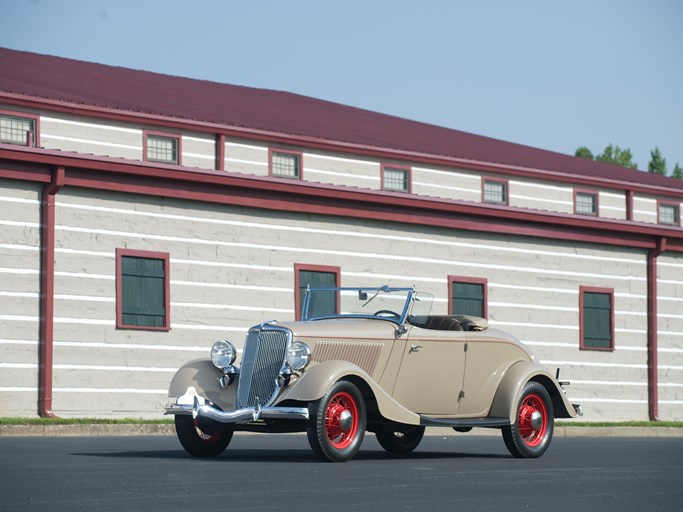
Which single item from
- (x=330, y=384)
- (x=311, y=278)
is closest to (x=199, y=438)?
(x=330, y=384)

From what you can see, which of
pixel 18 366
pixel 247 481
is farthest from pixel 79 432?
pixel 247 481

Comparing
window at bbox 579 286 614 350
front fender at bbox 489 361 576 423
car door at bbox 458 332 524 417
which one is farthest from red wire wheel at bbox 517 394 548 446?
window at bbox 579 286 614 350

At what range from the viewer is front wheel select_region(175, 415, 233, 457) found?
12695 mm

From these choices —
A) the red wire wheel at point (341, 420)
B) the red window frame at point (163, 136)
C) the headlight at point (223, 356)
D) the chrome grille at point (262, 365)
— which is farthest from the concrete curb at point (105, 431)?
the red window frame at point (163, 136)

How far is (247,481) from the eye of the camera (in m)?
9.70

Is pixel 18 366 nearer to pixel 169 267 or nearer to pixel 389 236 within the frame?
pixel 169 267

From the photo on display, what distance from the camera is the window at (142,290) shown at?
21781 millimetres

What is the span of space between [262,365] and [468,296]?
14.7m

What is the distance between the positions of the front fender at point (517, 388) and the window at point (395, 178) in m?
15.4

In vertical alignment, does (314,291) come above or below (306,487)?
above

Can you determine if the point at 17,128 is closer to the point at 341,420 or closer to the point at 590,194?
the point at 341,420

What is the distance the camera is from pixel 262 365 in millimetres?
12398

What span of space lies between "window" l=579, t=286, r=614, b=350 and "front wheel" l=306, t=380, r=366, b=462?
670 inches

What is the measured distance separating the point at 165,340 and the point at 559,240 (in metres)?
10.2
